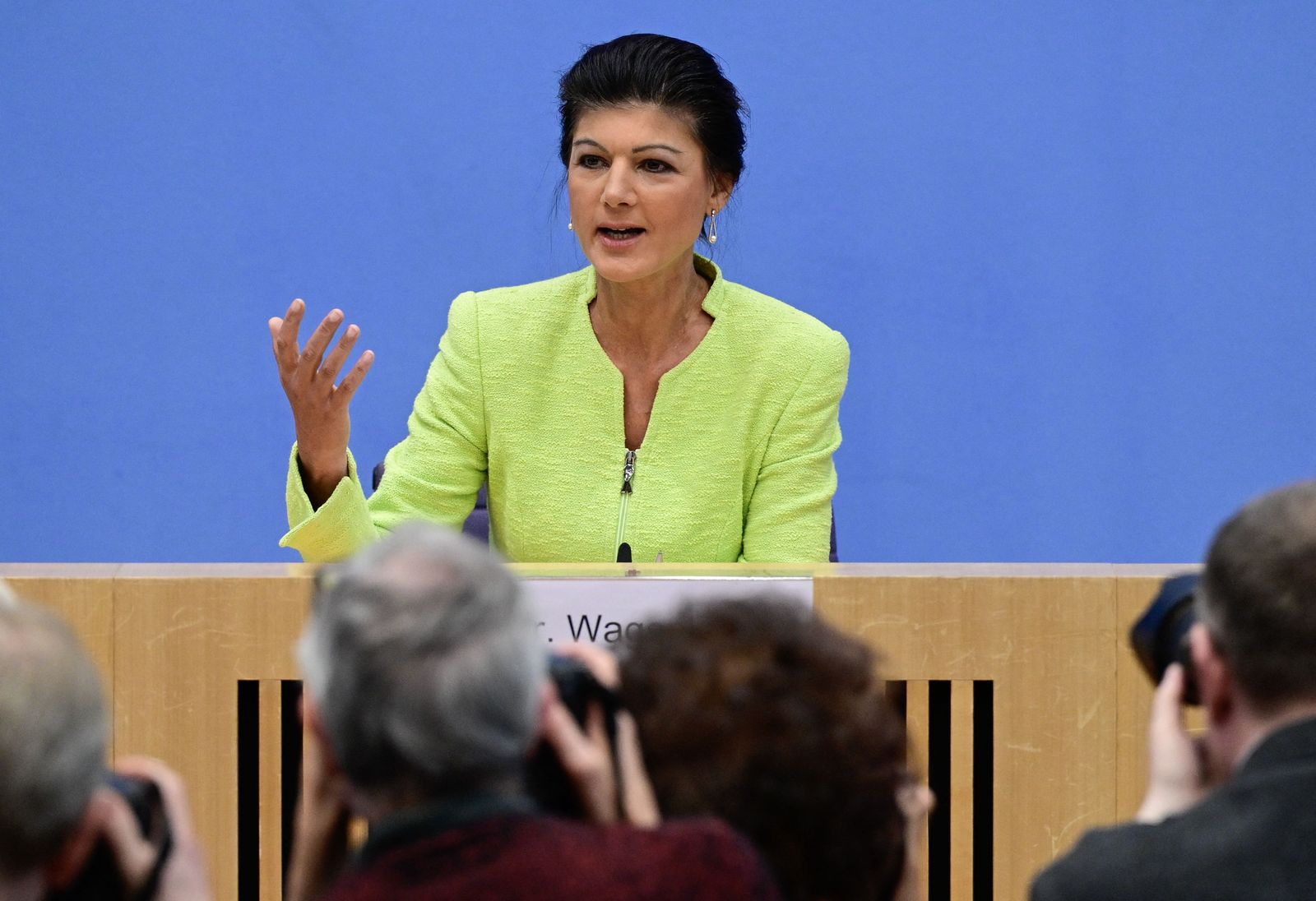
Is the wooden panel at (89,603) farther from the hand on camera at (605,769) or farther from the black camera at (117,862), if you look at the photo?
the hand on camera at (605,769)

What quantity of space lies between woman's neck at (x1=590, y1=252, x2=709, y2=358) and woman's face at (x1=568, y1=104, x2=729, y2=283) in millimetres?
62

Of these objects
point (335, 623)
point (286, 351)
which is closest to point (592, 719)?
point (335, 623)

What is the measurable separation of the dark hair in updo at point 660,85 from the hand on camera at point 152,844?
1.24 metres

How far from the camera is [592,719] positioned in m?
0.96

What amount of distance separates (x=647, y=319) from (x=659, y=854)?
52.3 inches

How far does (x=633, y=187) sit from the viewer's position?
2.01m

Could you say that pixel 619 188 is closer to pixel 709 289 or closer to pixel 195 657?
pixel 709 289

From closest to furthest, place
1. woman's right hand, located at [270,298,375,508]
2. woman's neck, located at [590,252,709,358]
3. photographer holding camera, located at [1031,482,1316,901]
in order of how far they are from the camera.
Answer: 1. photographer holding camera, located at [1031,482,1316,901]
2. woman's right hand, located at [270,298,375,508]
3. woman's neck, located at [590,252,709,358]

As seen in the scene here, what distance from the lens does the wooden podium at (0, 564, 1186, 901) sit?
1.53 metres

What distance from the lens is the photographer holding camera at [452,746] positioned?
80cm

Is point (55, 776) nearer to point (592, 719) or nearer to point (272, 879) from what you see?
point (592, 719)

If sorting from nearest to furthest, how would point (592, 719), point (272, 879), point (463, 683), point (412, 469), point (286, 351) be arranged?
point (463, 683) < point (592, 719) < point (272, 879) < point (286, 351) < point (412, 469)

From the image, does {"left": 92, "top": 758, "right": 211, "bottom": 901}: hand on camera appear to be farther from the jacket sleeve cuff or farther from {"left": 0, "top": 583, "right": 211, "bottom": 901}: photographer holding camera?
the jacket sleeve cuff

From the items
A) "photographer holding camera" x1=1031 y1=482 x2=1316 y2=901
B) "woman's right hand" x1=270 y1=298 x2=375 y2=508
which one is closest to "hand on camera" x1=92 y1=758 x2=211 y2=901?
"photographer holding camera" x1=1031 y1=482 x2=1316 y2=901
